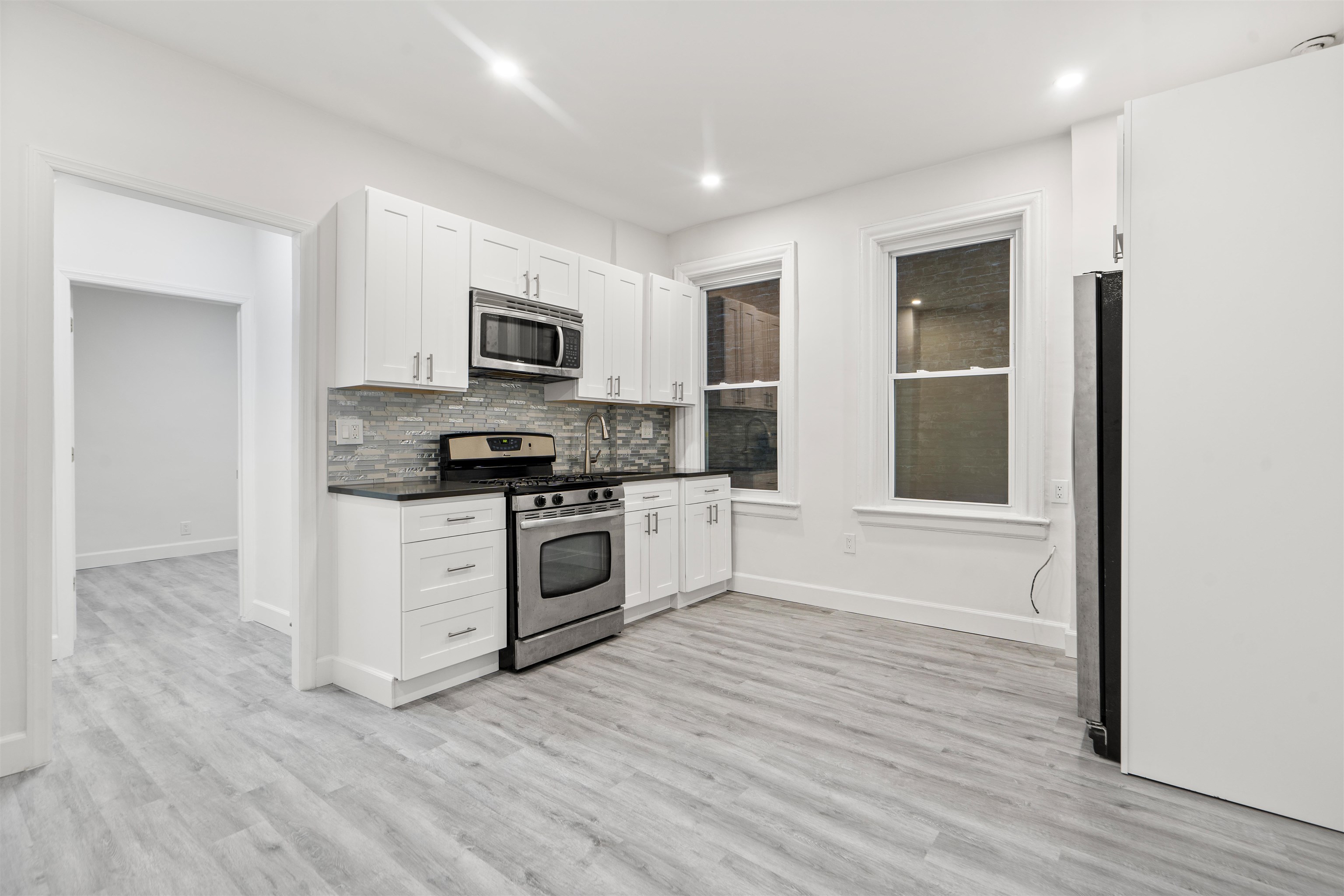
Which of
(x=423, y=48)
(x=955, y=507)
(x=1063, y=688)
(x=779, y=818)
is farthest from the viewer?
(x=955, y=507)

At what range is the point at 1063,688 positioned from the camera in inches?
112

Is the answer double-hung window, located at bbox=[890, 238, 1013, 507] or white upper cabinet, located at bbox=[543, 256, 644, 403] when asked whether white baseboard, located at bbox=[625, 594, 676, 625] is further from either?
double-hung window, located at bbox=[890, 238, 1013, 507]

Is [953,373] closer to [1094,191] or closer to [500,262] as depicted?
[1094,191]

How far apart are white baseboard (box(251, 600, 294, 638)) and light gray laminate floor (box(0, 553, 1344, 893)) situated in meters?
0.55

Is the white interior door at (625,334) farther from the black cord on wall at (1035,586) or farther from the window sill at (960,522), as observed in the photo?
the black cord on wall at (1035,586)

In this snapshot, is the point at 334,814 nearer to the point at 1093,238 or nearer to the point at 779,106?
the point at 779,106

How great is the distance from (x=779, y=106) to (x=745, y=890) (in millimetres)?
3095

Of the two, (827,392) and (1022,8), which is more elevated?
(1022,8)

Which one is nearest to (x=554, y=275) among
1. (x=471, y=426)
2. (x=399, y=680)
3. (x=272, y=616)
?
(x=471, y=426)

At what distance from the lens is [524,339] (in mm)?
3508

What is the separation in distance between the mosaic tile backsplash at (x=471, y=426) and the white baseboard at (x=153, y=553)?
11.6 ft

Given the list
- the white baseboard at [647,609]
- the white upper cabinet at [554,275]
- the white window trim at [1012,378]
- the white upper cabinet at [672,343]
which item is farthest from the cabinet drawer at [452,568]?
the white window trim at [1012,378]

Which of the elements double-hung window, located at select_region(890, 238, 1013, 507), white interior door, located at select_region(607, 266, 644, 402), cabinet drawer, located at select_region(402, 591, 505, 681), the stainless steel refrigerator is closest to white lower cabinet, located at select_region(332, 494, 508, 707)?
cabinet drawer, located at select_region(402, 591, 505, 681)

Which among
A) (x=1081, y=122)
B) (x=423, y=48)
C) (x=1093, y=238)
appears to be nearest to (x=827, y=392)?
(x=1093, y=238)
